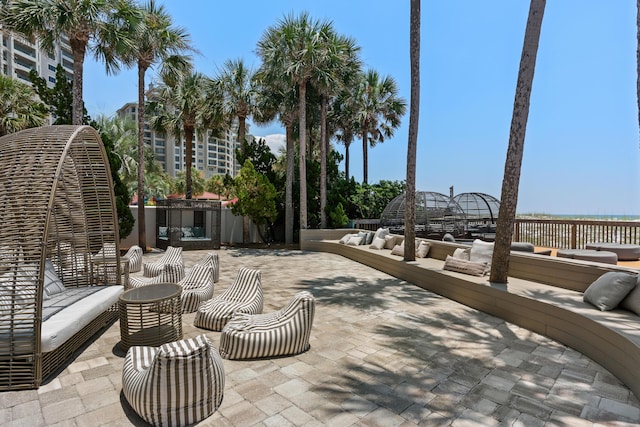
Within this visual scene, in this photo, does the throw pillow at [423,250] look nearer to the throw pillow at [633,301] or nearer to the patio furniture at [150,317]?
the throw pillow at [633,301]

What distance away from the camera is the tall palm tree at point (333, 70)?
12.8 metres

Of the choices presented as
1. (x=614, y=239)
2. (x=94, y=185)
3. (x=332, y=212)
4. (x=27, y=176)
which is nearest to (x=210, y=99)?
(x=332, y=212)

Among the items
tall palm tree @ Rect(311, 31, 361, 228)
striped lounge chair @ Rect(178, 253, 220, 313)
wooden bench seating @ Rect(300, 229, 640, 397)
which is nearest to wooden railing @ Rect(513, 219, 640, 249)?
wooden bench seating @ Rect(300, 229, 640, 397)

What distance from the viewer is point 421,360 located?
3537 millimetres

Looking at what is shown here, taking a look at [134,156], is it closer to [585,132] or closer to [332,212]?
[332,212]

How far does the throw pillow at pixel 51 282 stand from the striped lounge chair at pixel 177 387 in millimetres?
2802

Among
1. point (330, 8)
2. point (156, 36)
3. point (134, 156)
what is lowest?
point (134, 156)

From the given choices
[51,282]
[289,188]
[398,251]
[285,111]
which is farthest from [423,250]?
[285,111]

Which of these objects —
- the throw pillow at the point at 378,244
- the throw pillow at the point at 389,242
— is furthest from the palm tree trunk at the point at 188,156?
the throw pillow at the point at 389,242

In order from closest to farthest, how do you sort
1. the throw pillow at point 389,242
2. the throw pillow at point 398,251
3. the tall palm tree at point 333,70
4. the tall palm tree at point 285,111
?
the throw pillow at point 398,251, the throw pillow at point 389,242, the tall palm tree at point 333,70, the tall palm tree at point 285,111

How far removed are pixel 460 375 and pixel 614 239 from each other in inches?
Result: 346

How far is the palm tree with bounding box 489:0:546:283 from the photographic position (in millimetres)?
5094

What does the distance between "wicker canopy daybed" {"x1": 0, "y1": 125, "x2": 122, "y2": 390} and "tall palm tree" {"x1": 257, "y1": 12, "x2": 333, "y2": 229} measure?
920 cm

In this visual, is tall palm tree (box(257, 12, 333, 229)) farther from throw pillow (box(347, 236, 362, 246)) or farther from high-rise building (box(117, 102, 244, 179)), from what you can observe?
high-rise building (box(117, 102, 244, 179))
